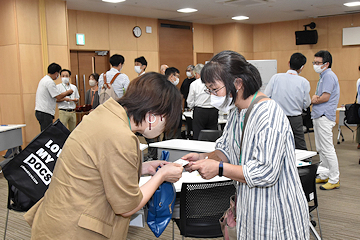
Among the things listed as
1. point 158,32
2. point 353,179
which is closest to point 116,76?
point 353,179

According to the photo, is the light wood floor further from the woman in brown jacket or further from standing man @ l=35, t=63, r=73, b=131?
the woman in brown jacket

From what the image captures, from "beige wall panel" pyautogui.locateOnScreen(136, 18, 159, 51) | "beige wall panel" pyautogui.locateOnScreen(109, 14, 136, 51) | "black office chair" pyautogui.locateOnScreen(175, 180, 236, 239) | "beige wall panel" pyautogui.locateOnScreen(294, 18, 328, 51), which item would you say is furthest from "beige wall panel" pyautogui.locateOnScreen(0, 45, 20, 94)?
"beige wall panel" pyautogui.locateOnScreen(294, 18, 328, 51)

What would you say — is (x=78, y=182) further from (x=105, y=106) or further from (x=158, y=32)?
(x=158, y=32)

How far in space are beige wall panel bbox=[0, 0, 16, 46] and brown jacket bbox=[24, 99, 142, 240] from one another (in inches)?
266

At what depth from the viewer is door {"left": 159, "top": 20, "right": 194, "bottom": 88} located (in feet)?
35.5

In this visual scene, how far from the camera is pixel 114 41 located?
963cm

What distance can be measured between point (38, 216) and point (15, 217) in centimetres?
304

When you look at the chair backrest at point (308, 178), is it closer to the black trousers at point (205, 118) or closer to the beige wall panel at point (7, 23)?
the black trousers at point (205, 118)

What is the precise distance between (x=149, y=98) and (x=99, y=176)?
387mm

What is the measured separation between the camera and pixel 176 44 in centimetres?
1116

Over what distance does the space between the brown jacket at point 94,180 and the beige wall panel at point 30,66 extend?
6.55 meters

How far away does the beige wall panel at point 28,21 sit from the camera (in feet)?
23.1

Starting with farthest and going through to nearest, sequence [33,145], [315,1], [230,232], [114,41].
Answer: [114,41], [315,1], [33,145], [230,232]

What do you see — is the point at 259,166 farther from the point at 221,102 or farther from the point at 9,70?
the point at 9,70
